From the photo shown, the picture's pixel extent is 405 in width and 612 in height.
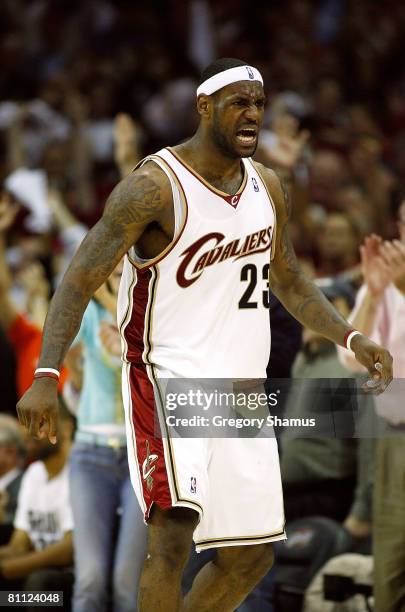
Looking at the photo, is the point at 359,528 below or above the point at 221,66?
below

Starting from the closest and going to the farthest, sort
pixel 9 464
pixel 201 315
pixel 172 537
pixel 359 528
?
pixel 172 537 → pixel 201 315 → pixel 359 528 → pixel 9 464

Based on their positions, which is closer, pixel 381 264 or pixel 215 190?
→ pixel 215 190

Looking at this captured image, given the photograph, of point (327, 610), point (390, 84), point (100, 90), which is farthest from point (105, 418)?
point (390, 84)

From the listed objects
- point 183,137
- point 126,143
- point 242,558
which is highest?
point 183,137

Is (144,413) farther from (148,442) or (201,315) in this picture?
(201,315)

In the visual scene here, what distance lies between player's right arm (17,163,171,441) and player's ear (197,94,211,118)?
340 mm

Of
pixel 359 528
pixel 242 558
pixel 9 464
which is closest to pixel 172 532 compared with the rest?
pixel 242 558

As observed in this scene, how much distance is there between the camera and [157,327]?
462 cm

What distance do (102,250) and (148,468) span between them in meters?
0.82

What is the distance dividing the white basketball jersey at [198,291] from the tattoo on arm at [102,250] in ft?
0.41

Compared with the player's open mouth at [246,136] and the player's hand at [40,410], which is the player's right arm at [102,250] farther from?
the player's open mouth at [246,136]

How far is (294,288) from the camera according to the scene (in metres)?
5.10

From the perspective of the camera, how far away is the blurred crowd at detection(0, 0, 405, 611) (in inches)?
263

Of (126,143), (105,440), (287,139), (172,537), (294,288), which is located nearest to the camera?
(172,537)
